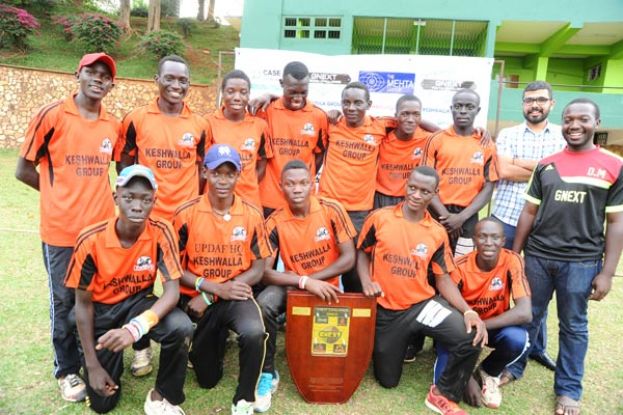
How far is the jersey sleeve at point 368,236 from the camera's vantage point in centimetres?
344

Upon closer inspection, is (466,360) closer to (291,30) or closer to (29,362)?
(29,362)

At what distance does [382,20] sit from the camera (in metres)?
15.3

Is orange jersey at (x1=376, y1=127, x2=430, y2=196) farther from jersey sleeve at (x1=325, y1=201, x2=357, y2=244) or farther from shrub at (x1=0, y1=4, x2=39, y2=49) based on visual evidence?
shrub at (x1=0, y1=4, x2=39, y2=49)

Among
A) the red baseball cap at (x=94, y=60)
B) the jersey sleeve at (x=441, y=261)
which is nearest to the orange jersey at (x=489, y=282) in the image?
Result: the jersey sleeve at (x=441, y=261)

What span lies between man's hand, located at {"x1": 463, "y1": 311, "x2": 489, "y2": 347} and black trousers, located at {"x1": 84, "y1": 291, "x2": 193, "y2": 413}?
1789 millimetres

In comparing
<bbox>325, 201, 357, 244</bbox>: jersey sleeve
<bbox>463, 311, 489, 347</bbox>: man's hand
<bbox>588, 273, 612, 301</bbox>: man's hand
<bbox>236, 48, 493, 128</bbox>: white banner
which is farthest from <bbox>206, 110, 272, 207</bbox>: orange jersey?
<bbox>236, 48, 493, 128</bbox>: white banner

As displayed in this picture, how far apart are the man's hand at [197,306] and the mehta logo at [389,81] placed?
4941 millimetres

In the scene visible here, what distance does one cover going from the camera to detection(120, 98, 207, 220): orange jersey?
3.45 m

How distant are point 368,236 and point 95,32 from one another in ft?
62.8

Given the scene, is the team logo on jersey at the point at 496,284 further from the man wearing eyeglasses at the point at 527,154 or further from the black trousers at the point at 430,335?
the man wearing eyeglasses at the point at 527,154

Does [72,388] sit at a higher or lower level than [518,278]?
lower

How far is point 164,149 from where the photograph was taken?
346 centimetres

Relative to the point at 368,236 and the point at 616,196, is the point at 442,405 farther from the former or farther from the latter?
the point at 616,196

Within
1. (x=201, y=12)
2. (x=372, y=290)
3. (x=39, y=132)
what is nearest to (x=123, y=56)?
(x=201, y=12)
